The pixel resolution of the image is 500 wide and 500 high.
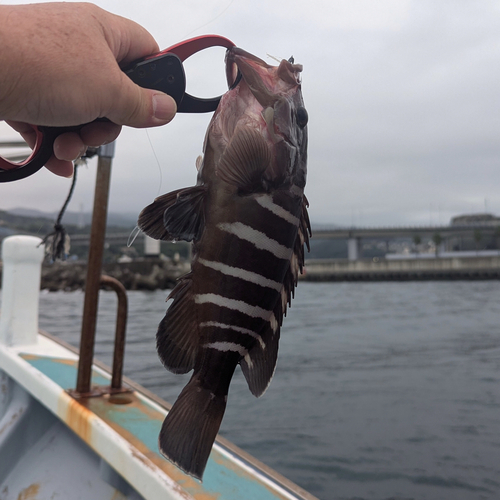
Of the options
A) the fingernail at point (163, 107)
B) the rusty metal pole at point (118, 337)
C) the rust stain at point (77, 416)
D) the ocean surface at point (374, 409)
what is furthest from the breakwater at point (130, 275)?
the fingernail at point (163, 107)

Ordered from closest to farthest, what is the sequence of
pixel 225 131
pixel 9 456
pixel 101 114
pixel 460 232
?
pixel 101 114
pixel 225 131
pixel 9 456
pixel 460 232

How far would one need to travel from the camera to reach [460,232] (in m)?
70.8

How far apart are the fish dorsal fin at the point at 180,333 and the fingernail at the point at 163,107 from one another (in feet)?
1.59

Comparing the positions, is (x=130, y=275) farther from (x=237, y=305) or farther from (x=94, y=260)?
(x=237, y=305)

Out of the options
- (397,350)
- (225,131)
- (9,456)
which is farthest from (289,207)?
(397,350)

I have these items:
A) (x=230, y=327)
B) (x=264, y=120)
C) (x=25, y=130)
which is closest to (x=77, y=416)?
(x=25, y=130)

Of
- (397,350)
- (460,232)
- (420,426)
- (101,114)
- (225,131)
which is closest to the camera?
(101,114)

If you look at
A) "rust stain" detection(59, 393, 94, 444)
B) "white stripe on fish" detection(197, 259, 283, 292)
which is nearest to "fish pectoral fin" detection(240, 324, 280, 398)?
"white stripe on fish" detection(197, 259, 283, 292)

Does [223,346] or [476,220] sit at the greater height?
[476,220]

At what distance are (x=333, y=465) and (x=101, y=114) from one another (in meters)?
7.48

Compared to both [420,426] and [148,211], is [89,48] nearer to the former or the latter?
[148,211]

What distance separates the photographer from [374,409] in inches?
390

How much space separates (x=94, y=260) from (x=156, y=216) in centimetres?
311

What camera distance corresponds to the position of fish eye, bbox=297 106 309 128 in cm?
140
